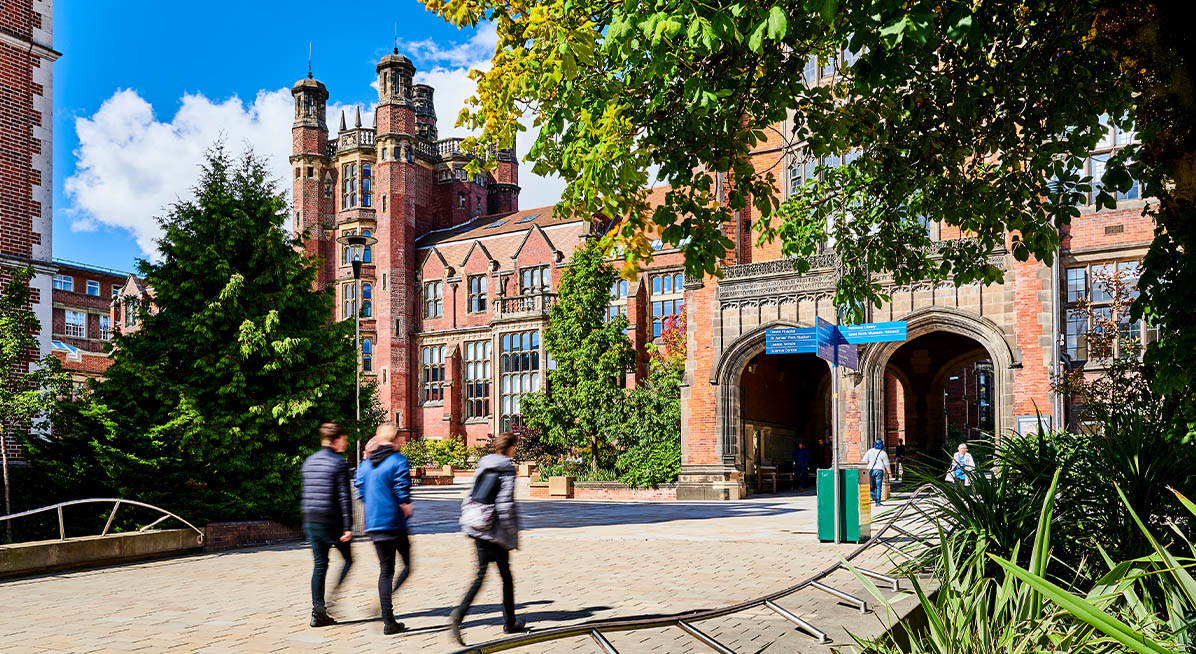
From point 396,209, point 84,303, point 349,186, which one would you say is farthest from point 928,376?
point 84,303

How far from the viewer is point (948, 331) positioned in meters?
28.2

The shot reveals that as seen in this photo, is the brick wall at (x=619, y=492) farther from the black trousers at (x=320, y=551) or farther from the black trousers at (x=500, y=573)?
the black trousers at (x=500, y=573)

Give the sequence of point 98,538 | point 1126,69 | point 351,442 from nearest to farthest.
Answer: point 1126,69 < point 98,538 < point 351,442

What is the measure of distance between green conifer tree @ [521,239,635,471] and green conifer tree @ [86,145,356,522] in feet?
63.0

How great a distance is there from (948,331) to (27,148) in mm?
22946

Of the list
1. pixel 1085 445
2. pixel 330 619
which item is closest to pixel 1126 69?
pixel 1085 445

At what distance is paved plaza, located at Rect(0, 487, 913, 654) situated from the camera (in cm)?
744

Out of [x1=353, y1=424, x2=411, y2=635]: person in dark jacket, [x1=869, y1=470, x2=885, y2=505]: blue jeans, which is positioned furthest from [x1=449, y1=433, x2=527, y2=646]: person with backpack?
[x1=869, y1=470, x2=885, y2=505]: blue jeans

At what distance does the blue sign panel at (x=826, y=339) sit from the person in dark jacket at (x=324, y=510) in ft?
24.4

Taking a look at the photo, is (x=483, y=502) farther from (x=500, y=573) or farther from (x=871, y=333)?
(x=871, y=333)

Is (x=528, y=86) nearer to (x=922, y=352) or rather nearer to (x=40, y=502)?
(x=40, y=502)

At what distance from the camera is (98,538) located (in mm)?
13539

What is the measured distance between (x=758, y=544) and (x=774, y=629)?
316 inches

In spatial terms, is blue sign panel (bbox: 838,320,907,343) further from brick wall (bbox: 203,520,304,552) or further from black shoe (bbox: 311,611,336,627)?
brick wall (bbox: 203,520,304,552)
